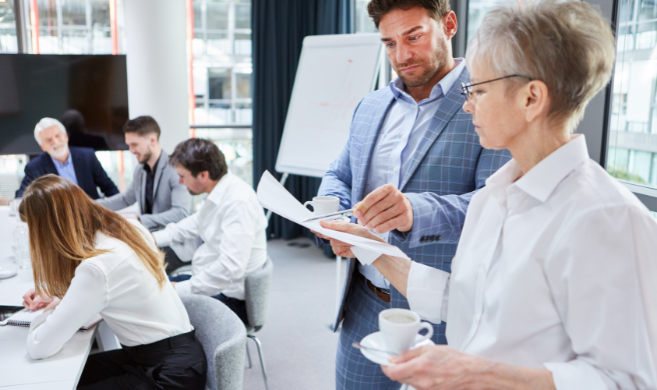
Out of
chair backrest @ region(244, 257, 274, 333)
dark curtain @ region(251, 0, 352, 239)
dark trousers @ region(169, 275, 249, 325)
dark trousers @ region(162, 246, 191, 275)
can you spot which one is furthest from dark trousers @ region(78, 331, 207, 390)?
dark curtain @ region(251, 0, 352, 239)

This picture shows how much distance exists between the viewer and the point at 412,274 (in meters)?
1.13

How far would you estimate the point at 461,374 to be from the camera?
803 mm

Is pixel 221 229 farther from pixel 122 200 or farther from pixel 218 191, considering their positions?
pixel 122 200

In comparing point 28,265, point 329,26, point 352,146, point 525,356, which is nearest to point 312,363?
point 28,265

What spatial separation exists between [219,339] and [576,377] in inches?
50.9

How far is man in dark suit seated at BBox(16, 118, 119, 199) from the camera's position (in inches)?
156

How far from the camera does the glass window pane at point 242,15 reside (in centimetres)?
561

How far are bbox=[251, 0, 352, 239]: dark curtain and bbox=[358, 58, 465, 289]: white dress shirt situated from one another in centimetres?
372

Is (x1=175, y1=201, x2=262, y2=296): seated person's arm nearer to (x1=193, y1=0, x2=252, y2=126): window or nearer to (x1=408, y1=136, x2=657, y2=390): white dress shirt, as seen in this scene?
(x1=408, y1=136, x2=657, y2=390): white dress shirt

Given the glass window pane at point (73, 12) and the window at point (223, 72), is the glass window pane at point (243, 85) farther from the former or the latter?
the glass window pane at point (73, 12)

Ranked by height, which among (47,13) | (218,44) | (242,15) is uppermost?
(242,15)

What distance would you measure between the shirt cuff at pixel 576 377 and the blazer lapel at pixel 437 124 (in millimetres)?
705

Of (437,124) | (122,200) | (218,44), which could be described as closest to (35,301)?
(437,124)

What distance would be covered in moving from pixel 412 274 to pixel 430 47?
2.30 feet
